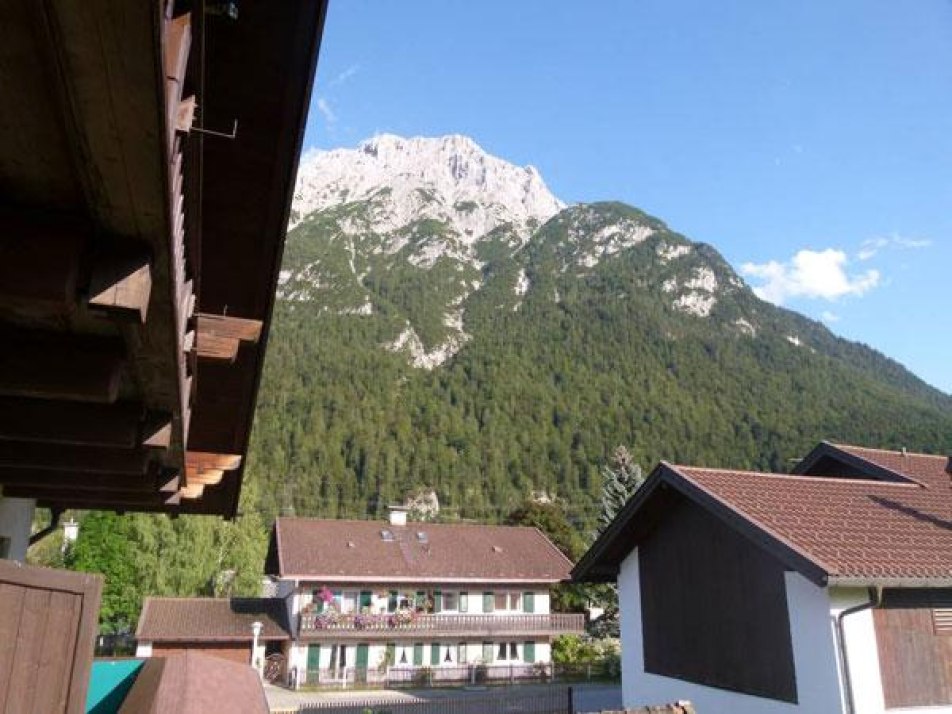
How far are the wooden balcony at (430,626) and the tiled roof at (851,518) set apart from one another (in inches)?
887

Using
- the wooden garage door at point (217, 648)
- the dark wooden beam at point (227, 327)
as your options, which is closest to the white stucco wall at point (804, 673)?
the dark wooden beam at point (227, 327)

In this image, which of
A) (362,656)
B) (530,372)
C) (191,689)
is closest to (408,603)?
(362,656)

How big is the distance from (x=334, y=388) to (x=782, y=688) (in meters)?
116

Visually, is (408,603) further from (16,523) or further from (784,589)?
(16,523)

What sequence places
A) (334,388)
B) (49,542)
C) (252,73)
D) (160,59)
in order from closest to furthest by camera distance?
(160,59) < (252,73) < (49,542) < (334,388)

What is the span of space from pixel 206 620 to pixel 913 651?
29.4 m

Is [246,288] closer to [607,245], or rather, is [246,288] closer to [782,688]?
[782,688]

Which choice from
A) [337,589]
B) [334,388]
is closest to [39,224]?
[337,589]

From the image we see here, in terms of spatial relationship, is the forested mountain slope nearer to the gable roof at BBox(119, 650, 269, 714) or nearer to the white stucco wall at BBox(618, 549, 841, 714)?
the white stucco wall at BBox(618, 549, 841, 714)

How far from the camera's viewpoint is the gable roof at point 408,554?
114 ft

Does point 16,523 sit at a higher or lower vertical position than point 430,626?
higher

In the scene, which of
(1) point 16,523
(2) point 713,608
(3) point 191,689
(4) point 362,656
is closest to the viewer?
(3) point 191,689

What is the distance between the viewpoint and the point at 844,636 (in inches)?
425

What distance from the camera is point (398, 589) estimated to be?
117 ft
